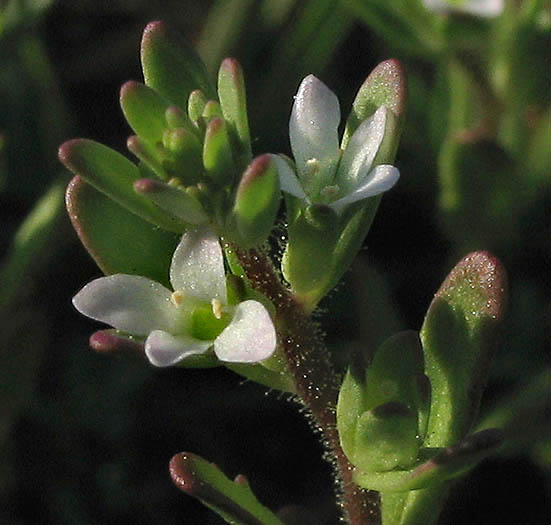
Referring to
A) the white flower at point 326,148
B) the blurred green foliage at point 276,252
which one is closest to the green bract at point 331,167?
the white flower at point 326,148

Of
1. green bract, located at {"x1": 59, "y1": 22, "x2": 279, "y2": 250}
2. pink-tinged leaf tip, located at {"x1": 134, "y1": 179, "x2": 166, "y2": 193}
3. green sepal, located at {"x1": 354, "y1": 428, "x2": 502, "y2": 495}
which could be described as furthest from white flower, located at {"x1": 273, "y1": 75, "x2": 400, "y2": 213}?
green sepal, located at {"x1": 354, "y1": 428, "x2": 502, "y2": 495}

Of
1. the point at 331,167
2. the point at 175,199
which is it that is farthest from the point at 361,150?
the point at 175,199

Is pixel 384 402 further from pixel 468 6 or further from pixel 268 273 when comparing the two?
pixel 468 6

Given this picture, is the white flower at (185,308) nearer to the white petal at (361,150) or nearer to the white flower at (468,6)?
the white petal at (361,150)

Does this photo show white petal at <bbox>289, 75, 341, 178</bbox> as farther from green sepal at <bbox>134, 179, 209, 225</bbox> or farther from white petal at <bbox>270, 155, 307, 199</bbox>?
green sepal at <bbox>134, 179, 209, 225</bbox>

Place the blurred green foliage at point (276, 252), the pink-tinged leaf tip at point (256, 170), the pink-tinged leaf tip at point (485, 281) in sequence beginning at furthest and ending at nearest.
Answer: the blurred green foliage at point (276, 252)
the pink-tinged leaf tip at point (485, 281)
the pink-tinged leaf tip at point (256, 170)
